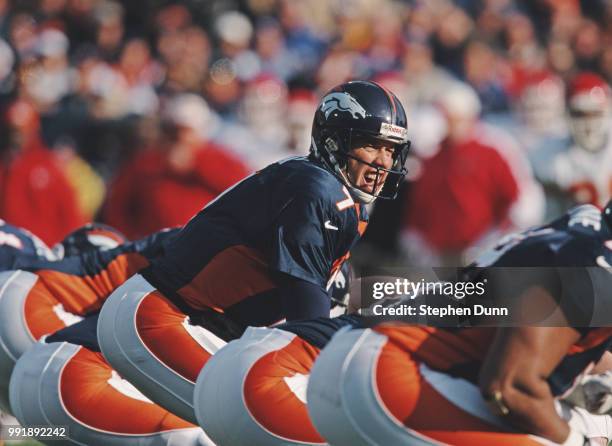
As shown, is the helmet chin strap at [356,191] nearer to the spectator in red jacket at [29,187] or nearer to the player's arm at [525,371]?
the player's arm at [525,371]

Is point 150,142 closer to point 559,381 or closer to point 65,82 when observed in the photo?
point 65,82

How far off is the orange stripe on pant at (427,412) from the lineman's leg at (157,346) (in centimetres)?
108

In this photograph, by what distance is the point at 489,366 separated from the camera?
358 centimetres

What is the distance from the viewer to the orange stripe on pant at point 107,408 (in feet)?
15.7

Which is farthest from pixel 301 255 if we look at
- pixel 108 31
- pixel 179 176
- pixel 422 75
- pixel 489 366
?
pixel 108 31

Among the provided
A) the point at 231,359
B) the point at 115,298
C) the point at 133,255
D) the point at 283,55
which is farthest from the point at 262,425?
the point at 283,55

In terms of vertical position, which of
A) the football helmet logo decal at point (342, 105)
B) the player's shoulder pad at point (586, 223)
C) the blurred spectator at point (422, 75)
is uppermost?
the football helmet logo decal at point (342, 105)

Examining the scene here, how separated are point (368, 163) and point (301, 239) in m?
0.65

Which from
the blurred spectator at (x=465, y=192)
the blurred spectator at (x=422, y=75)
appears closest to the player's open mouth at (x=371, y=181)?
the blurred spectator at (x=465, y=192)

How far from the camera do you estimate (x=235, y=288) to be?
4633 millimetres

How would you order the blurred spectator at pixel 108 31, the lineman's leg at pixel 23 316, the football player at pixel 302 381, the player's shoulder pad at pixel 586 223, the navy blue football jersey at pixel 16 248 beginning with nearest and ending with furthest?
the player's shoulder pad at pixel 586 223 < the football player at pixel 302 381 < the lineman's leg at pixel 23 316 < the navy blue football jersey at pixel 16 248 < the blurred spectator at pixel 108 31

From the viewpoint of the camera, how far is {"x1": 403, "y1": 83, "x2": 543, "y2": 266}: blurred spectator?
31.9 ft

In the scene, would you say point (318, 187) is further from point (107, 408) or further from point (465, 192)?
point (465, 192)

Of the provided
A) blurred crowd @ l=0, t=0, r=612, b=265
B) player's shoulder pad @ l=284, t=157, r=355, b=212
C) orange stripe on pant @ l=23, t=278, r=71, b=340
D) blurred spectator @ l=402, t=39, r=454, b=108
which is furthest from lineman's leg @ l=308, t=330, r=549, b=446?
blurred spectator @ l=402, t=39, r=454, b=108
